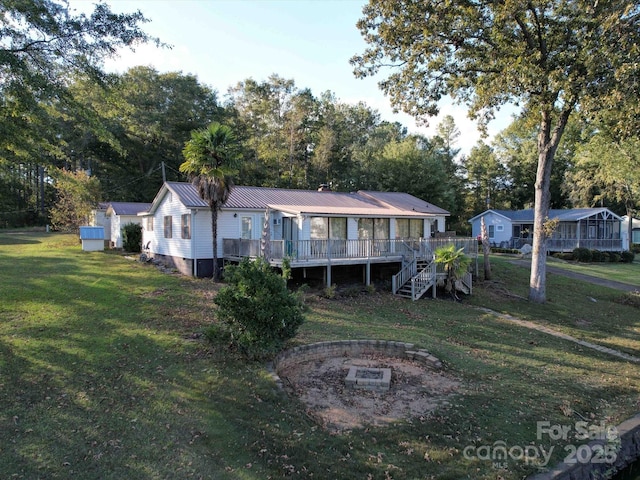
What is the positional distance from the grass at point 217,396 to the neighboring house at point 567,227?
2454cm

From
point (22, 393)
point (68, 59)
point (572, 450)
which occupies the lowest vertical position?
point (572, 450)

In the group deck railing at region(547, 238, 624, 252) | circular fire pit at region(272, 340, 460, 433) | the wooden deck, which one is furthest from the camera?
deck railing at region(547, 238, 624, 252)

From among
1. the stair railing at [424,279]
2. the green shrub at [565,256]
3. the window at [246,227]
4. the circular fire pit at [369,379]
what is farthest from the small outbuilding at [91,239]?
the green shrub at [565,256]

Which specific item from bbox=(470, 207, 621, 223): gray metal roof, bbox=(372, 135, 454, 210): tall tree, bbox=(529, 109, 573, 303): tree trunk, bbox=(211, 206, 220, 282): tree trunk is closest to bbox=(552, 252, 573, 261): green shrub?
bbox=(470, 207, 621, 223): gray metal roof

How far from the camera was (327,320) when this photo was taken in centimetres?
1227

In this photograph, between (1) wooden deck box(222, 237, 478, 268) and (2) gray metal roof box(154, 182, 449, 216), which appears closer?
(1) wooden deck box(222, 237, 478, 268)

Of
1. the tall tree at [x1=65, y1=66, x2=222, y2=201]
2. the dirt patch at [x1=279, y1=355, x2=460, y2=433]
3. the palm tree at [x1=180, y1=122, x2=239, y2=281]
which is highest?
the tall tree at [x1=65, y1=66, x2=222, y2=201]

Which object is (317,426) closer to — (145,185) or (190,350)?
(190,350)

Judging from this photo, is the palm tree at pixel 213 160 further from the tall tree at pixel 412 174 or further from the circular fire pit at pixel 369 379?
the tall tree at pixel 412 174

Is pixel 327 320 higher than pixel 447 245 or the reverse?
the reverse

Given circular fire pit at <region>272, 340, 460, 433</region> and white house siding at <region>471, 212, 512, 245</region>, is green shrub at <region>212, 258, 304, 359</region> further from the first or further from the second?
white house siding at <region>471, 212, 512, 245</region>

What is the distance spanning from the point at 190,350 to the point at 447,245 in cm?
1341

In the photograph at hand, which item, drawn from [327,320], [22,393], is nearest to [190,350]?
[22,393]

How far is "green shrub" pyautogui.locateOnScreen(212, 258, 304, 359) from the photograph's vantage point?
761cm
